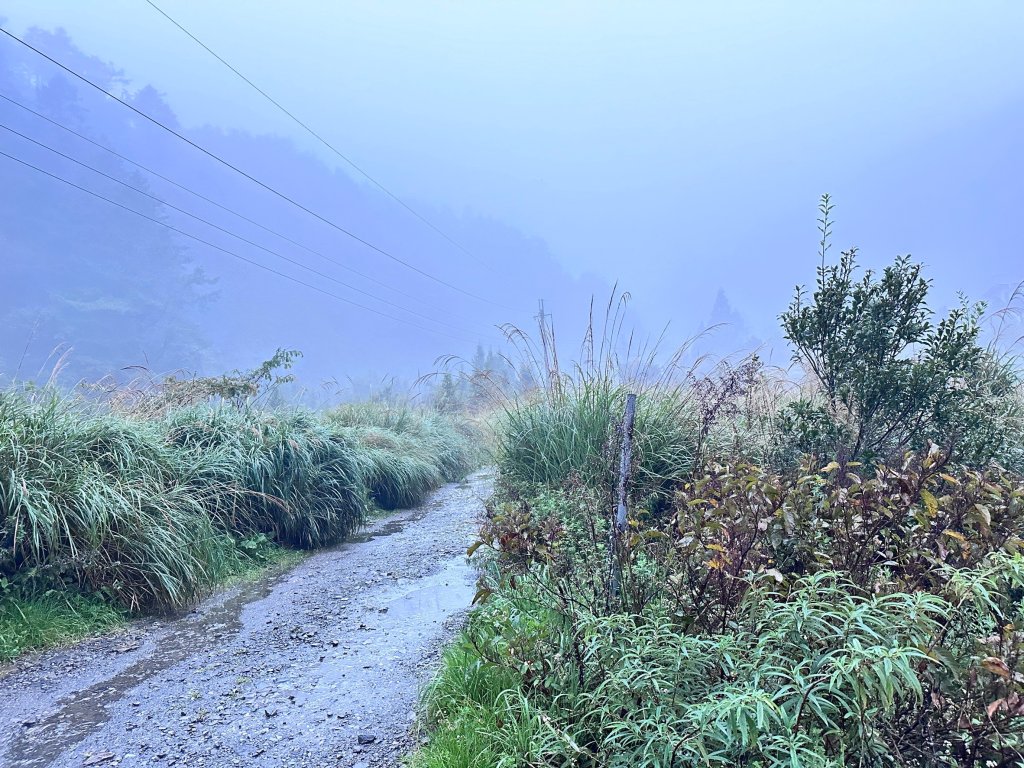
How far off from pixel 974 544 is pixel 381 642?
10.3 ft

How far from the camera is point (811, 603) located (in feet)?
4.94

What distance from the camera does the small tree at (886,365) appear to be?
11.3 ft

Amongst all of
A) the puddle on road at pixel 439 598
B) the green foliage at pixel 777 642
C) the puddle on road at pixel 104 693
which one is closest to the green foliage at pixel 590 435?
the puddle on road at pixel 439 598

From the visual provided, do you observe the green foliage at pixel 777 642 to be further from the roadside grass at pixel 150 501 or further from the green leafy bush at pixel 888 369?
the roadside grass at pixel 150 501

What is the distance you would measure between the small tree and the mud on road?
9.56ft

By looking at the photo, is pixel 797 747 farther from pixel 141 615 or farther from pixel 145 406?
pixel 145 406

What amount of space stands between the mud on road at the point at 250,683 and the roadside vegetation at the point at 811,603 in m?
0.47

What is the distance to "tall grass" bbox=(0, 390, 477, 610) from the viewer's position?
359 cm

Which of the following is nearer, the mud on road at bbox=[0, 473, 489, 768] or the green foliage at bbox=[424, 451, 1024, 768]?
the green foliage at bbox=[424, 451, 1024, 768]

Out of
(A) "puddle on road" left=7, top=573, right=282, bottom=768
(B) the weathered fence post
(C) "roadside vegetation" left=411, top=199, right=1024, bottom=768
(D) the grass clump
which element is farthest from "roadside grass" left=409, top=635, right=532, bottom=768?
(D) the grass clump

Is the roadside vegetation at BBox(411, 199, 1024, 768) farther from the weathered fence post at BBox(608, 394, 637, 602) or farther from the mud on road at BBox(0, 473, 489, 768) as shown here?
the mud on road at BBox(0, 473, 489, 768)

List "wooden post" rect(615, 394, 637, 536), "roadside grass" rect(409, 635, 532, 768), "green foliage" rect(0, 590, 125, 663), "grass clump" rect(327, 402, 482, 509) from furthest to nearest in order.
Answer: "grass clump" rect(327, 402, 482, 509) < "green foliage" rect(0, 590, 125, 663) < "wooden post" rect(615, 394, 637, 536) < "roadside grass" rect(409, 635, 532, 768)

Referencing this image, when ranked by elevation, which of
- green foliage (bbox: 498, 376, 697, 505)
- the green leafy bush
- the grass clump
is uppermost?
the green leafy bush

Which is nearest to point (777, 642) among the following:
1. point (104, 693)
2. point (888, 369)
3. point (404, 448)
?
point (888, 369)
